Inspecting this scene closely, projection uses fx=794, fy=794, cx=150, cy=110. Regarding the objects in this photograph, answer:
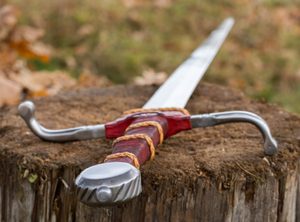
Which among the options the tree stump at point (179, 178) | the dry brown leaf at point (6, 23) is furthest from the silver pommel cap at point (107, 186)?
the dry brown leaf at point (6, 23)

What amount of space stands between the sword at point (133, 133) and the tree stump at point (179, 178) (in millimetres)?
54

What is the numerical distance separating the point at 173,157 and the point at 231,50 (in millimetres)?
3590

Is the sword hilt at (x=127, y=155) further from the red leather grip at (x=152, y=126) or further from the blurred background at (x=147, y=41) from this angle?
the blurred background at (x=147, y=41)

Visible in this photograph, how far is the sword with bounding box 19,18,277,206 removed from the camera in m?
1.53

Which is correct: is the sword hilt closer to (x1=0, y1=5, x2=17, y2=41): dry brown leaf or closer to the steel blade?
the steel blade

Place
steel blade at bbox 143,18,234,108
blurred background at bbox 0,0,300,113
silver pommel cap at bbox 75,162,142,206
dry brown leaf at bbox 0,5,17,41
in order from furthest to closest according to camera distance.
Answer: blurred background at bbox 0,0,300,113
dry brown leaf at bbox 0,5,17,41
steel blade at bbox 143,18,234,108
silver pommel cap at bbox 75,162,142,206

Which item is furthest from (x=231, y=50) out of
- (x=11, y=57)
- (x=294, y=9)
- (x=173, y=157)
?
(x=173, y=157)

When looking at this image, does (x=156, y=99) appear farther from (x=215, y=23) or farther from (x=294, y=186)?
(x=215, y=23)

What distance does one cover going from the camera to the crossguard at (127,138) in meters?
1.53

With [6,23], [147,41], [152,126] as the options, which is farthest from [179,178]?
[147,41]

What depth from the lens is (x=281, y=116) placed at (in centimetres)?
234

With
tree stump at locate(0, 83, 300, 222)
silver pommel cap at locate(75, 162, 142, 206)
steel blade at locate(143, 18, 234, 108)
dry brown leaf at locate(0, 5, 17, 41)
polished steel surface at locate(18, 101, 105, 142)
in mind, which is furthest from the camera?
dry brown leaf at locate(0, 5, 17, 41)

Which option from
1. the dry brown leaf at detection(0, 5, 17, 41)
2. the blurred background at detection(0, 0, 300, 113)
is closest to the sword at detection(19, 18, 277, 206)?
the blurred background at detection(0, 0, 300, 113)

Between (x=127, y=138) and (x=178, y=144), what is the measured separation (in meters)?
0.30
